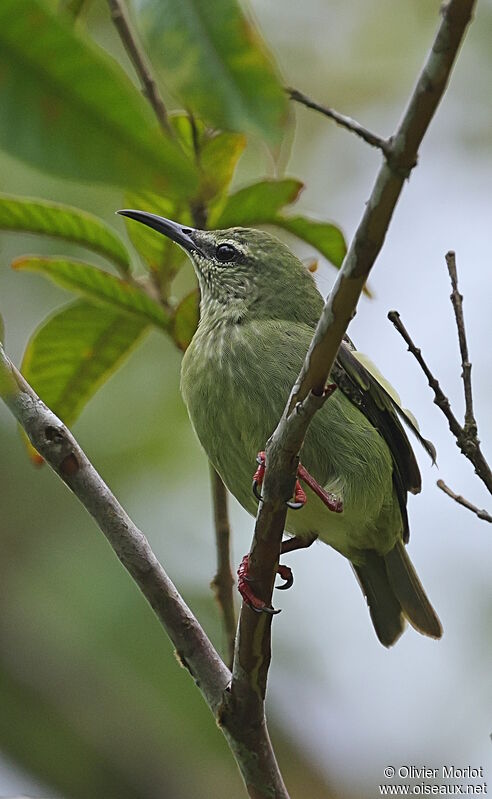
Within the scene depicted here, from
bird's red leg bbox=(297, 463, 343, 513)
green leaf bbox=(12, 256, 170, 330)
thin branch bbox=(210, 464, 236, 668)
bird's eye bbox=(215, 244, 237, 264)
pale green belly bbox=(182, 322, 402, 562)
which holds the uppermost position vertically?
bird's eye bbox=(215, 244, 237, 264)

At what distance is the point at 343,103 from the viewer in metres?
7.39

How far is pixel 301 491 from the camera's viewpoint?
3078 mm

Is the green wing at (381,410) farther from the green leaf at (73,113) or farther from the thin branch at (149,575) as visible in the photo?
the green leaf at (73,113)

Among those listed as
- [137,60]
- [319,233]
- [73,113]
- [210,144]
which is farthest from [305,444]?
[73,113]

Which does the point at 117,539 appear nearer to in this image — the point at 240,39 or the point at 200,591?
the point at 240,39

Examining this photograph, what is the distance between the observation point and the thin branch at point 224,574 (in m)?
3.43

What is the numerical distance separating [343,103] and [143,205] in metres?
4.14

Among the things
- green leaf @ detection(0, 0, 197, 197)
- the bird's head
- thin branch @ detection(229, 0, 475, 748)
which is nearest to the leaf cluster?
green leaf @ detection(0, 0, 197, 197)

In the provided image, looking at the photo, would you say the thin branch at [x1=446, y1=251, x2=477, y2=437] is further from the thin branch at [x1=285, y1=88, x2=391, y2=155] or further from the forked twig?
the thin branch at [x1=285, y1=88, x2=391, y2=155]

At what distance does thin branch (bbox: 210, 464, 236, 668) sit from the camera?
343cm

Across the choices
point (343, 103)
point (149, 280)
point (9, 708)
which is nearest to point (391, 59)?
point (343, 103)

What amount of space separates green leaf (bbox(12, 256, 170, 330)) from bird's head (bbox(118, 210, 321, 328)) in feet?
2.12

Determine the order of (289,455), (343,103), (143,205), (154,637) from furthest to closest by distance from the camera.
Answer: (343,103) → (154,637) → (143,205) → (289,455)

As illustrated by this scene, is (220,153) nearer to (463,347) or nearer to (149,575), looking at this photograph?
(463,347)
